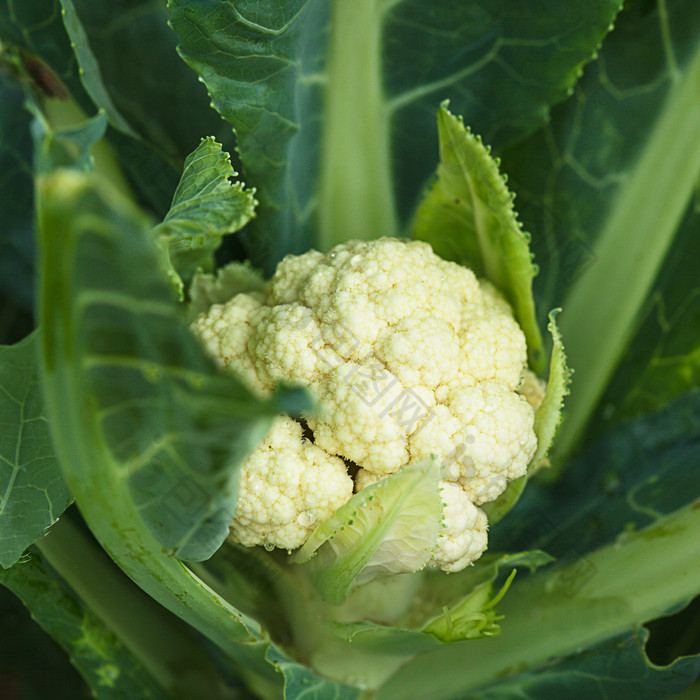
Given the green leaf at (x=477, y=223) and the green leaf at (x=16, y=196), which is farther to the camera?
the green leaf at (x=16, y=196)

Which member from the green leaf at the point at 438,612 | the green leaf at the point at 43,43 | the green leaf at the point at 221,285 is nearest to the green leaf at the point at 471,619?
the green leaf at the point at 438,612

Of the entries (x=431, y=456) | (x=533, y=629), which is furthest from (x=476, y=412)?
(x=533, y=629)

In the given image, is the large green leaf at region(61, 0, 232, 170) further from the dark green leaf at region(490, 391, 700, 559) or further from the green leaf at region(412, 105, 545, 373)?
the dark green leaf at region(490, 391, 700, 559)

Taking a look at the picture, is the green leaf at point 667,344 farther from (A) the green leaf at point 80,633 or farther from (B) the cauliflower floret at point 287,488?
(A) the green leaf at point 80,633

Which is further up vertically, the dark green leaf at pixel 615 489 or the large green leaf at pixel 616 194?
the large green leaf at pixel 616 194

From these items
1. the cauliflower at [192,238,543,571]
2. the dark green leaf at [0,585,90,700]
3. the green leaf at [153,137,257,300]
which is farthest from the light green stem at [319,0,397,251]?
the dark green leaf at [0,585,90,700]

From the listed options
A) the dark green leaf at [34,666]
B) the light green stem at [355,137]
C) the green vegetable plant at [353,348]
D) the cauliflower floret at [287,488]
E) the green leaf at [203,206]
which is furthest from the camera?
the dark green leaf at [34,666]

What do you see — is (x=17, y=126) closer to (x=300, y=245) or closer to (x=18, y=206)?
(x=18, y=206)
